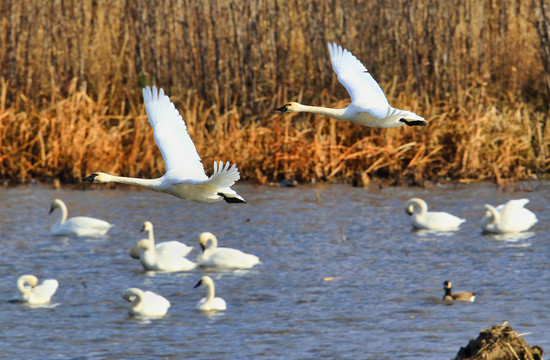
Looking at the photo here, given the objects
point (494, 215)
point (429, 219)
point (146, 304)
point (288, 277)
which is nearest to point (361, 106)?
point (146, 304)

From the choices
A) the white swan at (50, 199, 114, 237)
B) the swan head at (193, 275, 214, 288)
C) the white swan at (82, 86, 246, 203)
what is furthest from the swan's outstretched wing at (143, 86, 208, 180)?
the white swan at (50, 199, 114, 237)

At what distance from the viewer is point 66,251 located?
54.9 ft

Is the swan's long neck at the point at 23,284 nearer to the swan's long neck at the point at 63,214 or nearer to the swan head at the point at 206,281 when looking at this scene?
the swan head at the point at 206,281

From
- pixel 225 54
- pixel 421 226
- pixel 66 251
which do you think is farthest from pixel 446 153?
pixel 66 251

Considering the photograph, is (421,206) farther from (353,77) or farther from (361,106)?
(361,106)

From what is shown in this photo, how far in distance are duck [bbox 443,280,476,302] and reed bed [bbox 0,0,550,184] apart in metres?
6.09

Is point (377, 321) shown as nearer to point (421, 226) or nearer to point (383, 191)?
point (421, 226)

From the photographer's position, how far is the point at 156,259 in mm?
15422

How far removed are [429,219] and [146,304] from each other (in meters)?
6.34

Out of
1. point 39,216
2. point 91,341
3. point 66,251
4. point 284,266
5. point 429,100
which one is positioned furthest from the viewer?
point 429,100

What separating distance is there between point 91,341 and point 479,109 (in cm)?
1021

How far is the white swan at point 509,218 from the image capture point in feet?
55.7

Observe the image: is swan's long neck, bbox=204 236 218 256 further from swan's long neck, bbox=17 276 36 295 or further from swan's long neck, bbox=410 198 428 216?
swan's long neck, bbox=410 198 428 216

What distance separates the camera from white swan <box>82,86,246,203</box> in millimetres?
6809
